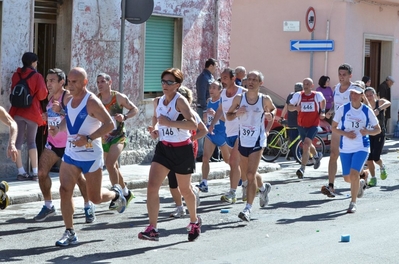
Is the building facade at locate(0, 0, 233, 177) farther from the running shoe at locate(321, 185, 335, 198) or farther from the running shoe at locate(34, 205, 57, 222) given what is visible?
the running shoe at locate(321, 185, 335, 198)

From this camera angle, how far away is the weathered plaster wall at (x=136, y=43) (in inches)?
616

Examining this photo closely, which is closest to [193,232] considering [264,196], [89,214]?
[89,214]

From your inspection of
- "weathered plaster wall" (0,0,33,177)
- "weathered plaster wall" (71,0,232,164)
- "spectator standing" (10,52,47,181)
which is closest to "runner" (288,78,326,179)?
"weathered plaster wall" (71,0,232,164)

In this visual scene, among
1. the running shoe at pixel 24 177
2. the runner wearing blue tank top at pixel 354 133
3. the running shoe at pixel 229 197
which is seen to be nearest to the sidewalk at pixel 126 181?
the running shoe at pixel 24 177

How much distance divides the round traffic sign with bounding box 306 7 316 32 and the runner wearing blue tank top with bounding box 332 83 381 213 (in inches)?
457

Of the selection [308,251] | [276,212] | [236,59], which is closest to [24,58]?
[276,212]

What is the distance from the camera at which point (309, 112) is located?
1571cm

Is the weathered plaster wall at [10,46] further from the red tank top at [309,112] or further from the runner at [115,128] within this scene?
the red tank top at [309,112]

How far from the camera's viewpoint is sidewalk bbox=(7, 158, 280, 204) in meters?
12.3

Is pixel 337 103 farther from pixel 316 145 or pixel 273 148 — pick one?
pixel 316 145

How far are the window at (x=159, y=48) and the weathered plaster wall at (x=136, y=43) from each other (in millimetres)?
175

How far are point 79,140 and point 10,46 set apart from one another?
5.65 metres

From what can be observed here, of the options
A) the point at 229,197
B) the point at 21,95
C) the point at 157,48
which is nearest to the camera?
the point at 229,197

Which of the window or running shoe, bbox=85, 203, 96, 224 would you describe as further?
the window
